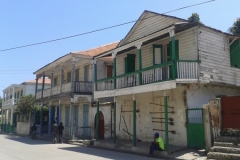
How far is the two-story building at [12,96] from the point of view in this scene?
3859 centimetres

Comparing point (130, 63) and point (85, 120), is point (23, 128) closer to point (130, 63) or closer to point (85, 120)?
point (85, 120)

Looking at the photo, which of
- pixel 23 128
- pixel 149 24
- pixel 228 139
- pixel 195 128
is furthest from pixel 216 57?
pixel 23 128

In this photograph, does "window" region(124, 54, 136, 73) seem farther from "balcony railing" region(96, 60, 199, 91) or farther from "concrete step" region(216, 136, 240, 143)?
"concrete step" region(216, 136, 240, 143)

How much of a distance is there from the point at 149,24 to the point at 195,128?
7.35 meters

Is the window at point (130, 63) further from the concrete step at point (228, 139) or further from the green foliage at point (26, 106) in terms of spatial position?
the green foliage at point (26, 106)

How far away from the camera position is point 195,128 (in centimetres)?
1294

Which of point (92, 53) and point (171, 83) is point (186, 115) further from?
point (92, 53)

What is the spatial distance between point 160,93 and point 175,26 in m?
4.44

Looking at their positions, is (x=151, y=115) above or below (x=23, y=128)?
above

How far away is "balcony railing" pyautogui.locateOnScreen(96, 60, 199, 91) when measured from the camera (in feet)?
41.0

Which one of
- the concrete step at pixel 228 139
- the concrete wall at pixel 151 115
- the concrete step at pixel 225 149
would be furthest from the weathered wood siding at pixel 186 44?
the concrete step at pixel 225 149

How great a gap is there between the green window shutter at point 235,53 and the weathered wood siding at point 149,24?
12.1ft

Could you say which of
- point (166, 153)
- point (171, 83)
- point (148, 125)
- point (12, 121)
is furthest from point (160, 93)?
point (12, 121)

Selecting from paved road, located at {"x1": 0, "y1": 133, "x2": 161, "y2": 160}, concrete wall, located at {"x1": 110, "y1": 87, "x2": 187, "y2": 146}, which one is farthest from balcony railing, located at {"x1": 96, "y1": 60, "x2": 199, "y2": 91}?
paved road, located at {"x1": 0, "y1": 133, "x2": 161, "y2": 160}
